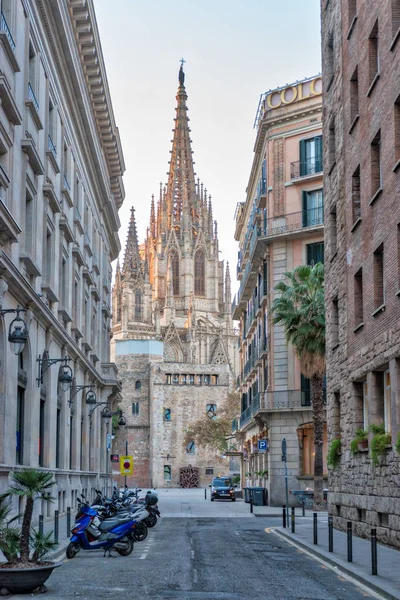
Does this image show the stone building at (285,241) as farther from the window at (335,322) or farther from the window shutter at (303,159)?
the window at (335,322)

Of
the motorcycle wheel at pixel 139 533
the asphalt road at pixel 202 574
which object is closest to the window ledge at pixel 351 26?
the asphalt road at pixel 202 574

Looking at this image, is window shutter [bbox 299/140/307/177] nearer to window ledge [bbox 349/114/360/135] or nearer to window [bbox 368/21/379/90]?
window ledge [bbox 349/114/360/135]

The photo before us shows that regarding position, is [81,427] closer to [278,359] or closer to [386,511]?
[278,359]

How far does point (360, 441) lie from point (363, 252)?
14.9 feet

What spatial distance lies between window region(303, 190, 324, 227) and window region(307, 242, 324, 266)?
45.5 inches

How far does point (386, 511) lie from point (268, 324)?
27.6 meters

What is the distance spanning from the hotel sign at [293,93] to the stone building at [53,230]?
8102 millimetres

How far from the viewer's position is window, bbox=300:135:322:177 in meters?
45.8

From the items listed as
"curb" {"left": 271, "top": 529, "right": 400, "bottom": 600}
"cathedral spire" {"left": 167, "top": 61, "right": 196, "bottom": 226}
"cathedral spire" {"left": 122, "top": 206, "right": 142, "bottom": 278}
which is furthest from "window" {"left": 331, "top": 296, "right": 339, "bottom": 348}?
"cathedral spire" {"left": 167, "top": 61, "right": 196, "bottom": 226}

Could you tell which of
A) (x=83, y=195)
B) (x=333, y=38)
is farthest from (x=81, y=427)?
(x=333, y=38)

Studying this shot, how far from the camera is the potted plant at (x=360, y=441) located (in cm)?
2250

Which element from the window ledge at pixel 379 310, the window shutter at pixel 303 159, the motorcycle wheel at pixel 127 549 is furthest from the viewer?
the window shutter at pixel 303 159

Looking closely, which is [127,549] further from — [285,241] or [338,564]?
[285,241]

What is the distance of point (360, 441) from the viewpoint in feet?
74.4
